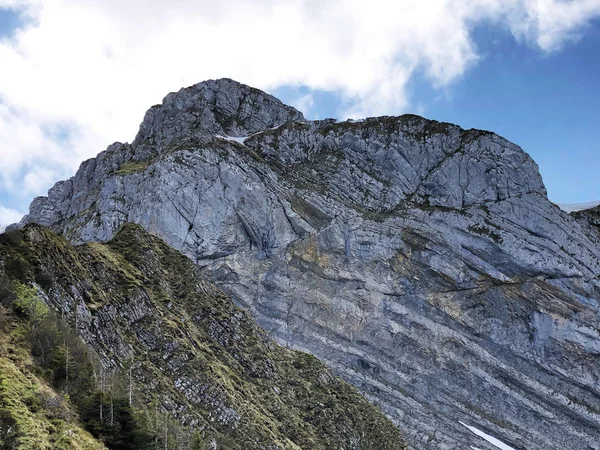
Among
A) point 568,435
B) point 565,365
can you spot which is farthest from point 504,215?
point 568,435

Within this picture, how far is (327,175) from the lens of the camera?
108m

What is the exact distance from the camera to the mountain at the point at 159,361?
1468 inches

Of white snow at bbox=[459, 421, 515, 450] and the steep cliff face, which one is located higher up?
the steep cliff face

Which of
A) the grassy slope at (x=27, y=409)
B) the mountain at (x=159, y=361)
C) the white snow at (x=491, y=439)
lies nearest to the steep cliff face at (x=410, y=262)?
the white snow at (x=491, y=439)

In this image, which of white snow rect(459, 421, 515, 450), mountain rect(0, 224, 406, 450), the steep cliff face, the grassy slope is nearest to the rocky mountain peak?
the steep cliff face

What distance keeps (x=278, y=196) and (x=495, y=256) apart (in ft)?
129

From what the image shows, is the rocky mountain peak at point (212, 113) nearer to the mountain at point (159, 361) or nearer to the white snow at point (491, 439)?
the mountain at point (159, 361)

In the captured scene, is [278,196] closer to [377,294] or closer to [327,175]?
[327,175]

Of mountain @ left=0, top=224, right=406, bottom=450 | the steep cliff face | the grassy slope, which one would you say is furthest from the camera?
the steep cliff face

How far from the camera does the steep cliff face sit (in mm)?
88875

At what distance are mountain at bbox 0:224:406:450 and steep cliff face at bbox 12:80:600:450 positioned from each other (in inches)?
1000

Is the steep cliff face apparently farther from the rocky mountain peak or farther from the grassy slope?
the grassy slope

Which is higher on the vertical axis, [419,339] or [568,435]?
[419,339]

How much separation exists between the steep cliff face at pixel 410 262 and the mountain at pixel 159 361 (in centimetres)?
2540
